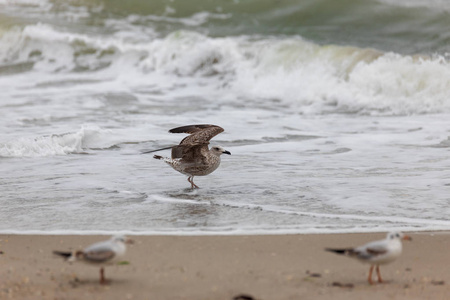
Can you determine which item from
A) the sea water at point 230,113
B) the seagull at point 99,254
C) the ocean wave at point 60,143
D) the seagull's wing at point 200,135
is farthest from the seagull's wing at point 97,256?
the ocean wave at point 60,143

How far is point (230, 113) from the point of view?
13586 millimetres

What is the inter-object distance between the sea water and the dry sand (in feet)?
1.24

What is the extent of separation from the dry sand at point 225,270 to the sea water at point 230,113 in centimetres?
38

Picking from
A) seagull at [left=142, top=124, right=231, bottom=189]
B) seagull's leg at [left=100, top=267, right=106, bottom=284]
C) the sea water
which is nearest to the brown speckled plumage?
seagull at [left=142, top=124, right=231, bottom=189]

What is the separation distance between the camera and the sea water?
22.1ft

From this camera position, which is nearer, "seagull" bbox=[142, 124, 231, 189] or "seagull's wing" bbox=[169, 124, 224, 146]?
"seagull" bbox=[142, 124, 231, 189]

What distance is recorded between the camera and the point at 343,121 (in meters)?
12.6

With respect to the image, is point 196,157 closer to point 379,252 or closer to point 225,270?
point 225,270

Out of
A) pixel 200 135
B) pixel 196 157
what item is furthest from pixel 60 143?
pixel 196 157

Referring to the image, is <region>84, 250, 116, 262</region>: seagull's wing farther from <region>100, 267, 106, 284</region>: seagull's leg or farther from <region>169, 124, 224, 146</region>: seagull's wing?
<region>169, 124, 224, 146</region>: seagull's wing

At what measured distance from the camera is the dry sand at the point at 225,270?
4.30 m

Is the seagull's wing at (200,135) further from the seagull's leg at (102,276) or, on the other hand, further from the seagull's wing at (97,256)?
the seagull's wing at (97,256)

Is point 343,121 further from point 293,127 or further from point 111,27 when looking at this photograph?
point 111,27

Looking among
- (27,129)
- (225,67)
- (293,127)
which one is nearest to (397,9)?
(225,67)
